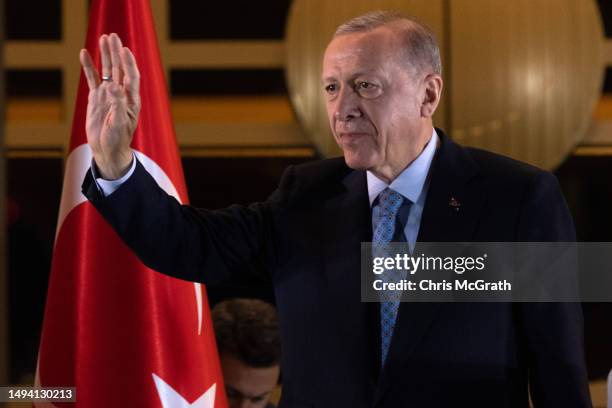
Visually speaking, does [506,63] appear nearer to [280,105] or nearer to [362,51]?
[280,105]

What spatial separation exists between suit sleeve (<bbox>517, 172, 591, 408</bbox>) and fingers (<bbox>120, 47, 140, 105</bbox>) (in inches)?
24.9

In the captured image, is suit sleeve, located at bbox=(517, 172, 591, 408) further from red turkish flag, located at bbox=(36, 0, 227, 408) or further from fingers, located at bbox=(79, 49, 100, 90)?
red turkish flag, located at bbox=(36, 0, 227, 408)

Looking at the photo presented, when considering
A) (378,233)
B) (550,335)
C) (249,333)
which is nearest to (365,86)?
(378,233)

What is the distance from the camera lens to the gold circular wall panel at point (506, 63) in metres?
2.90

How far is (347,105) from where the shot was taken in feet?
4.69

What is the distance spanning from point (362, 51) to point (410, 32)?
10 centimetres

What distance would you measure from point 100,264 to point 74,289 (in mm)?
87

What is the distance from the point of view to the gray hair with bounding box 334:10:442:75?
1.47 metres

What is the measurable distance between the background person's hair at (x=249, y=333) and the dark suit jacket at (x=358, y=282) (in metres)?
0.76

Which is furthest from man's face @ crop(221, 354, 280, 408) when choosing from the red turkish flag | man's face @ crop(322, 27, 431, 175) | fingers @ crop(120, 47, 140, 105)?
fingers @ crop(120, 47, 140, 105)

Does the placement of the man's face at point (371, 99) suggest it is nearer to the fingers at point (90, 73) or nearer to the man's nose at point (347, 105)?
the man's nose at point (347, 105)

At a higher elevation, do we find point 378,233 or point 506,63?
point 506,63

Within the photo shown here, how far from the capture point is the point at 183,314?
6.93ft

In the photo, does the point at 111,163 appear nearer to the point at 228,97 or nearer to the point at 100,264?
the point at 100,264
